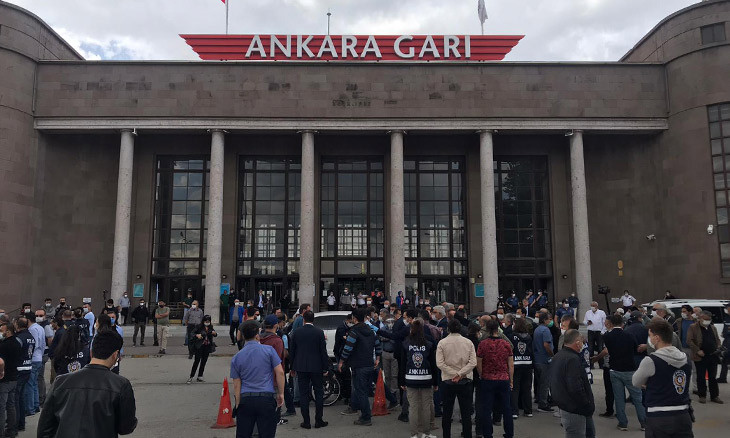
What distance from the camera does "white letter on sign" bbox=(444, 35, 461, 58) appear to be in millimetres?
34781

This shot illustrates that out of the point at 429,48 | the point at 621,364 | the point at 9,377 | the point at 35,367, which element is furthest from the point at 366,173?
the point at 9,377

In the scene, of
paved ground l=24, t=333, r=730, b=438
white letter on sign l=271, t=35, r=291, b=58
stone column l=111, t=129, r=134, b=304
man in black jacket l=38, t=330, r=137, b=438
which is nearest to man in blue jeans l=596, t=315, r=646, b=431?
paved ground l=24, t=333, r=730, b=438

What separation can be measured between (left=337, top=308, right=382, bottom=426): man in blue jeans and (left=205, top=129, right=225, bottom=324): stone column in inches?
867

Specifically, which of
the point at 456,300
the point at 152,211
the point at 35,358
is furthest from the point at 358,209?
the point at 35,358

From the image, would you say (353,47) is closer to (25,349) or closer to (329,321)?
(329,321)

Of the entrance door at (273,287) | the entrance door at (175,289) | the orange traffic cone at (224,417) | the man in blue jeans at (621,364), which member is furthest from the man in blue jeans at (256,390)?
the entrance door at (175,289)

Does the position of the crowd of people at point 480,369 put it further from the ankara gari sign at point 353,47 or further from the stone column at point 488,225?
the ankara gari sign at point 353,47

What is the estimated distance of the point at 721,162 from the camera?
1186 inches

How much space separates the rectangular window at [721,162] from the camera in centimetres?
2961

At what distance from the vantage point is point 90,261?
3366 cm

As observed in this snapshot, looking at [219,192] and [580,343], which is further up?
[219,192]

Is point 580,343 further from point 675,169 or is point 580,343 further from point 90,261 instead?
point 90,261

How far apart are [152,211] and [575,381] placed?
3244cm

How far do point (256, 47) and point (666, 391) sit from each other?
109 ft
